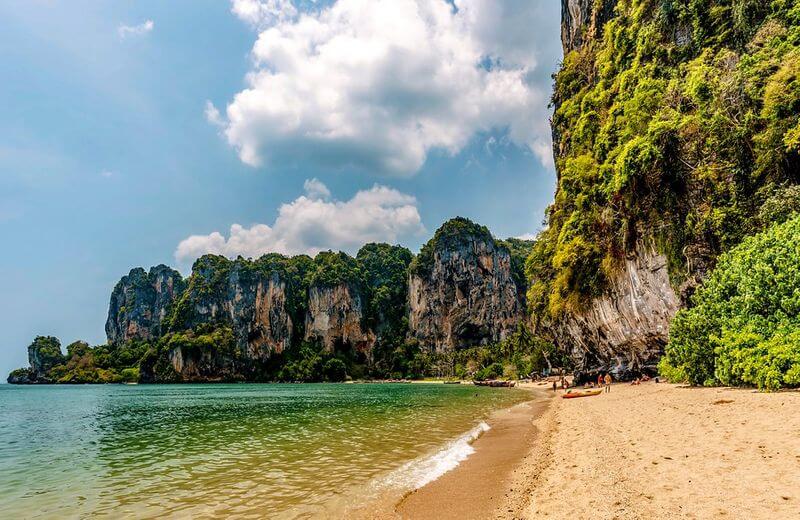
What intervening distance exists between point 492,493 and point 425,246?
137 m

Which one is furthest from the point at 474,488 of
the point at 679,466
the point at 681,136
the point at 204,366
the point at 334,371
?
the point at 204,366

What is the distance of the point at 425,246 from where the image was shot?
144 meters

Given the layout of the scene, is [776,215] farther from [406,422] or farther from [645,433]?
[406,422]

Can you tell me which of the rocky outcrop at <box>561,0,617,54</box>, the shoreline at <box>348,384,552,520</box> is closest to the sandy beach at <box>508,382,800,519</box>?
the shoreline at <box>348,384,552,520</box>

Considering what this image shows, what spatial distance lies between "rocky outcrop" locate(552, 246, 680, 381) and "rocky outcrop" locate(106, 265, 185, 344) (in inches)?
6167

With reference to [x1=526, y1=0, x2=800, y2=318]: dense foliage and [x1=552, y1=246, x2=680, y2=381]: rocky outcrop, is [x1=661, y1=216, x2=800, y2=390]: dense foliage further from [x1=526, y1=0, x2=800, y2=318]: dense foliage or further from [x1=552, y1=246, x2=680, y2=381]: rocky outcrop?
[x1=552, y1=246, x2=680, y2=381]: rocky outcrop

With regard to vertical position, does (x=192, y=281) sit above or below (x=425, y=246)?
below

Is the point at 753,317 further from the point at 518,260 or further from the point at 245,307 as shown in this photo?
the point at 518,260

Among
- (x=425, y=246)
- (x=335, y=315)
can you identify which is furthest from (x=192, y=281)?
(x=425, y=246)

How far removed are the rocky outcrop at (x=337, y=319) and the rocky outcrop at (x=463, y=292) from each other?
19802 millimetres

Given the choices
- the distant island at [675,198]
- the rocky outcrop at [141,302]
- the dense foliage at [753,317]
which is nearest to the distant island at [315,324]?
the rocky outcrop at [141,302]

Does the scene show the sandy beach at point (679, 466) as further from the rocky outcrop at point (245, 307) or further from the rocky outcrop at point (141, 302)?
the rocky outcrop at point (141, 302)

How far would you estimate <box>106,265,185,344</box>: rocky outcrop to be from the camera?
156m

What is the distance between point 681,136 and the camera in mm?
22719
